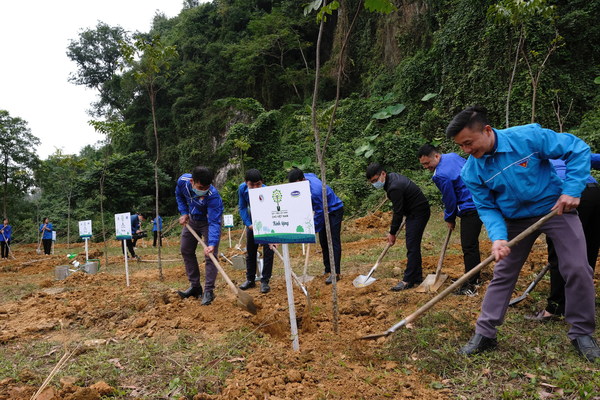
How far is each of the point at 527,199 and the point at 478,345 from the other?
1.12m

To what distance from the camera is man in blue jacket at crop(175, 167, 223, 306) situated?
448cm

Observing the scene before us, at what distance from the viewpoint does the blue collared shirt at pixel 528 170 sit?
245 cm

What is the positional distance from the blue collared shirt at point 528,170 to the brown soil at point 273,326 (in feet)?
4.34

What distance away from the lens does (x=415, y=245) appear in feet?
15.0

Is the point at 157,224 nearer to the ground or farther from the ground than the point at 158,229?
farther from the ground

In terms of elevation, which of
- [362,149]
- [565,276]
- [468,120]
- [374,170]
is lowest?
[565,276]

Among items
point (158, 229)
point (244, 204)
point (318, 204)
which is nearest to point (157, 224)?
point (158, 229)

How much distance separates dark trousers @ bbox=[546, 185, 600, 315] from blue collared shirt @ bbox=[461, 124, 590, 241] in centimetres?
69

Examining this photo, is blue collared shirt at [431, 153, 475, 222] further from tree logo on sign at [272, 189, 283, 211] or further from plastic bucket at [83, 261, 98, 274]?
plastic bucket at [83, 261, 98, 274]

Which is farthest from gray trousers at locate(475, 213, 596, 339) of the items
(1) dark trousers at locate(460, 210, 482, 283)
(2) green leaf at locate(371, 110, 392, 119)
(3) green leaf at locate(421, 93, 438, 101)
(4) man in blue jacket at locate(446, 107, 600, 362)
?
(2) green leaf at locate(371, 110, 392, 119)

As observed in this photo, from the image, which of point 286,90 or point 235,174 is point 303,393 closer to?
point 235,174

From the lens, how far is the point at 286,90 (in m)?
25.0

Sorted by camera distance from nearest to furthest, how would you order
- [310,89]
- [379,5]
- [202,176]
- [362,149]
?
1. [379,5]
2. [202,176]
3. [362,149]
4. [310,89]

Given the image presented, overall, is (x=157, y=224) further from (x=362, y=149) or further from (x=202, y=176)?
(x=362, y=149)
